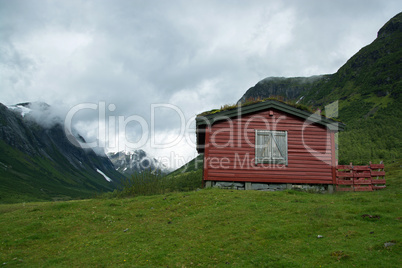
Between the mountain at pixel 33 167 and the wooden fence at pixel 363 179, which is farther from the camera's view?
the mountain at pixel 33 167

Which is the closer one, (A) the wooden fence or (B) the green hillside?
(A) the wooden fence

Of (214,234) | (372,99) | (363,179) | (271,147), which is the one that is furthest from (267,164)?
(372,99)

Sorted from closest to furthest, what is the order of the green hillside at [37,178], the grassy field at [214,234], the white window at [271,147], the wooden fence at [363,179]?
the grassy field at [214,234] → the wooden fence at [363,179] → the white window at [271,147] → the green hillside at [37,178]

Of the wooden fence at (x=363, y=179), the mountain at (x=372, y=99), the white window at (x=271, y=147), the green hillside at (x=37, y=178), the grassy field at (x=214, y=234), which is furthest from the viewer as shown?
the green hillside at (x=37, y=178)

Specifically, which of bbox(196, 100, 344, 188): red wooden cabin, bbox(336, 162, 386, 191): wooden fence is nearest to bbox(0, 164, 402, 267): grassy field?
bbox(196, 100, 344, 188): red wooden cabin

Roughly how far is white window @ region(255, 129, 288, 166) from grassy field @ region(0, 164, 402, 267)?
4.19m

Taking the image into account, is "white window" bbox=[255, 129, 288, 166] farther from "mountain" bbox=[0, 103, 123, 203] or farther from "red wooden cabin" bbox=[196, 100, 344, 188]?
"mountain" bbox=[0, 103, 123, 203]

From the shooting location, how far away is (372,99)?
14162 centimetres

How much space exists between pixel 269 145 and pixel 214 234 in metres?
9.87

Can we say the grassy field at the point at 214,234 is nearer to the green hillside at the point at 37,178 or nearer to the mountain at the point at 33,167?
the green hillside at the point at 37,178

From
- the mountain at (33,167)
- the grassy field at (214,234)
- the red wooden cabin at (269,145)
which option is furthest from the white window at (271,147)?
the mountain at (33,167)

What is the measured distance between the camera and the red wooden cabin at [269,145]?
58.4 ft

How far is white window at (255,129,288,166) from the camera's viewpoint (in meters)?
18.0

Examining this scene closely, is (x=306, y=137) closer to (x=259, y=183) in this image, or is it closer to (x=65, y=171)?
(x=259, y=183)
